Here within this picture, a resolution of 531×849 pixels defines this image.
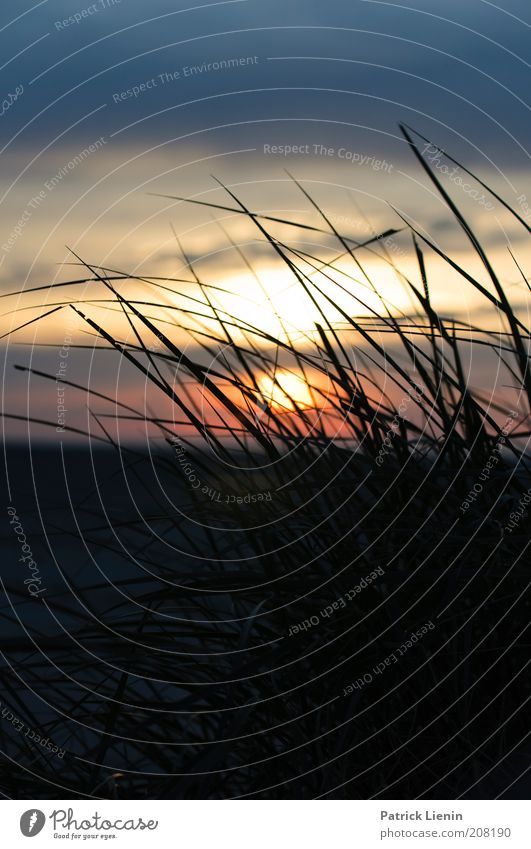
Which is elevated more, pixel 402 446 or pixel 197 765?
pixel 402 446

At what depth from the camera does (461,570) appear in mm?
1357

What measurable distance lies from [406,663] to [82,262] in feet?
2.94

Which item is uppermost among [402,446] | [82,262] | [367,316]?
[82,262]

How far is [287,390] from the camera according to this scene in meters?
1.68

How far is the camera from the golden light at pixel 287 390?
5.37ft

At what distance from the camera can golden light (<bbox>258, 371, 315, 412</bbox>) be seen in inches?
64.4

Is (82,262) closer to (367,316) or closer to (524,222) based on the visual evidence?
(367,316)

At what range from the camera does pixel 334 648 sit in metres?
1.37
